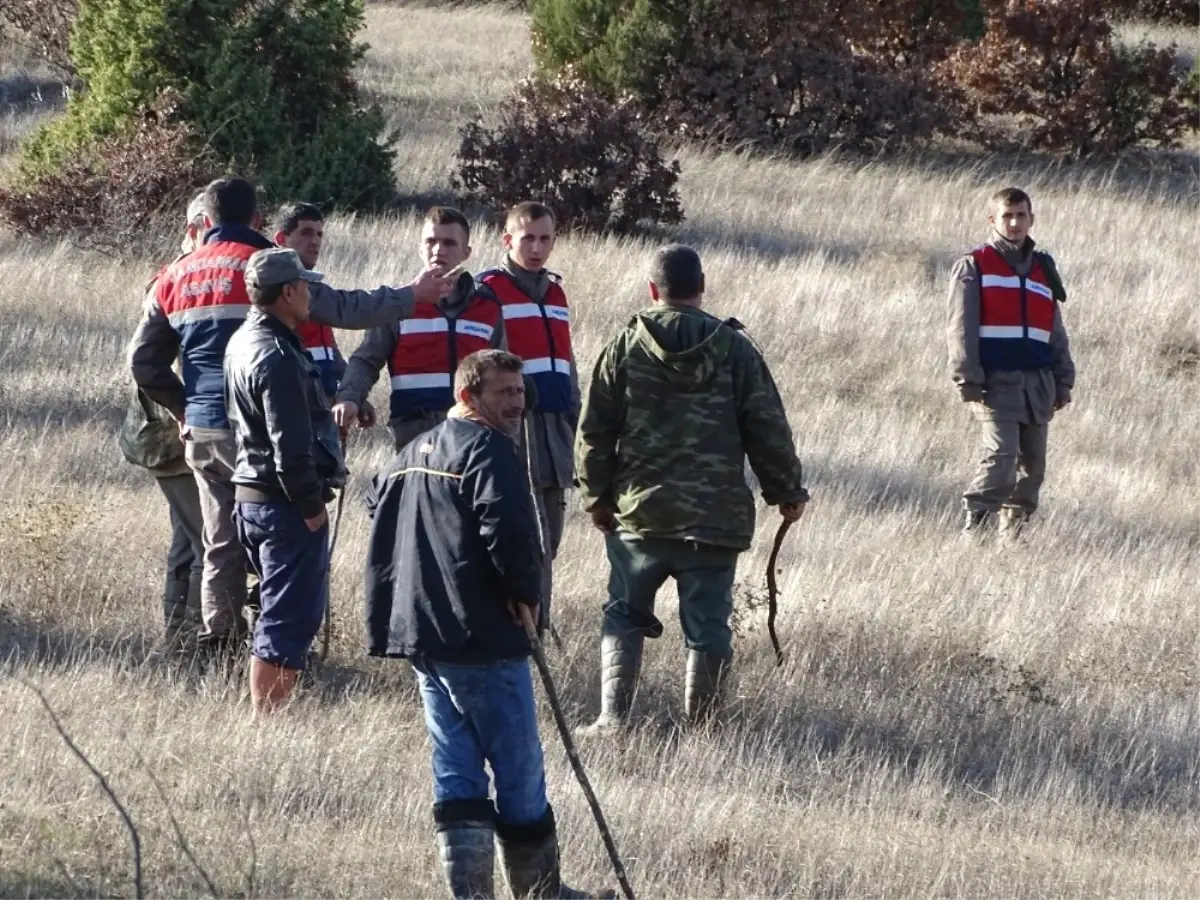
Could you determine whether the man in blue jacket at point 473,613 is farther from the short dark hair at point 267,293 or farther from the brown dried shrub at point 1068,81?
the brown dried shrub at point 1068,81

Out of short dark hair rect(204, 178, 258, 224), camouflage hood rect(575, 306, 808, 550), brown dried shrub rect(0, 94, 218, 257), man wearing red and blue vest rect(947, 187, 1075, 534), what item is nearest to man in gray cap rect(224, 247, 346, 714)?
short dark hair rect(204, 178, 258, 224)

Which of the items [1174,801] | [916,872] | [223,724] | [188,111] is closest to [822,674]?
[1174,801]

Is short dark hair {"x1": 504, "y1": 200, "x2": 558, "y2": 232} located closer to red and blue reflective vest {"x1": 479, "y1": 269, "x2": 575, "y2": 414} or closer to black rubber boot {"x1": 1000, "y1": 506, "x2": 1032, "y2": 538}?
red and blue reflective vest {"x1": 479, "y1": 269, "x2": 575, "y2": 414}

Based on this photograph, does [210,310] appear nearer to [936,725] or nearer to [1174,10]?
[936,725]

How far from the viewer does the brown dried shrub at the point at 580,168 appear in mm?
16375

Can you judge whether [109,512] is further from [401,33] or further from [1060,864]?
[401,33]

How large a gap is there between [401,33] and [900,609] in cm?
2434

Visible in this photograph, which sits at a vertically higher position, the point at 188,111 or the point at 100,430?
the point at 188,111

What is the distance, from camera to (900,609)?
328 inches

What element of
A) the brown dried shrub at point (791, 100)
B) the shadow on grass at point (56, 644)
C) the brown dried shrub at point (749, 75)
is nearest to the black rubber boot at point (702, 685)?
the shadow on grass at point (56, 644)

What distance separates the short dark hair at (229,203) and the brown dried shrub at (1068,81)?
1714 cm

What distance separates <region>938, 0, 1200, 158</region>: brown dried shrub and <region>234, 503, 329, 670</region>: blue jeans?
17866mm

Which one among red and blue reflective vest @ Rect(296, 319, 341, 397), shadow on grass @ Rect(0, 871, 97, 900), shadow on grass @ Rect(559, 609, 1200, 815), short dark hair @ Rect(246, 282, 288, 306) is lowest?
shadow on grass @ Rect(559, 609, 1200, 815)

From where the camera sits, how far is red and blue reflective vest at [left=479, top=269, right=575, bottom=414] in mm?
7242
